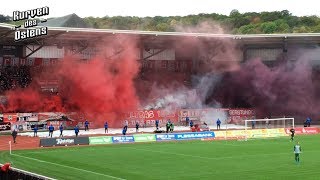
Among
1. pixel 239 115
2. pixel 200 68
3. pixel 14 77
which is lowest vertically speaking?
pixel 239 115

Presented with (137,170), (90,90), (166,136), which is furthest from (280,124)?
(137,170)

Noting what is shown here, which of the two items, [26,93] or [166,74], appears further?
[166,74]

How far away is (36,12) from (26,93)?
118 feet

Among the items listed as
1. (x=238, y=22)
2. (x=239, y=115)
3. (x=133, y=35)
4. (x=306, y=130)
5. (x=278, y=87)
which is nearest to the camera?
(x=306, y=130)

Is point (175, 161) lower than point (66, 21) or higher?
lower

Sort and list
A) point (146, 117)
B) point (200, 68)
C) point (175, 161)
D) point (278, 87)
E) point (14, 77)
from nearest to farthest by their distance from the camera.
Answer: point (175, 161) < point (146, 117) < point (14, 77) < point (278, 87) < point (200, 68)

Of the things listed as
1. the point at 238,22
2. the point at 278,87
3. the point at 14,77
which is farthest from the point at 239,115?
the point at 238,22

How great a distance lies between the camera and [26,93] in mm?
66500

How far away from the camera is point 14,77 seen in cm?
6838

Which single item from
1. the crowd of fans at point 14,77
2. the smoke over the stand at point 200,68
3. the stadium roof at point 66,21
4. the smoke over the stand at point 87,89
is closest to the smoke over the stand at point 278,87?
the smoke over the stand at point 200,68

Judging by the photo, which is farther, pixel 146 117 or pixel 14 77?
pixel 14 77

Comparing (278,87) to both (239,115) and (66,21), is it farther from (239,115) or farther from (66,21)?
(66,21)

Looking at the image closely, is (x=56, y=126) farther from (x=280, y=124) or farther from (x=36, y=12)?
(x=36, y=12)

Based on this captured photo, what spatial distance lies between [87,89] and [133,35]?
8.98 m
